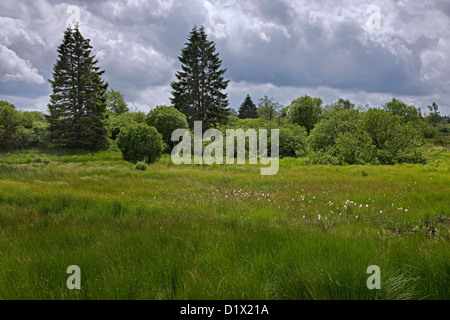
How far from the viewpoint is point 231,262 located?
2.78 m

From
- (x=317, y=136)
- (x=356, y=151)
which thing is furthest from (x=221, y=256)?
(x=317, y=136)

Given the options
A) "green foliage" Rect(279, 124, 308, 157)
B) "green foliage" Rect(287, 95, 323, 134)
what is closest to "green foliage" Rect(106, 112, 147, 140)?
"green foliage" Rect(279, 124, 308, 157)

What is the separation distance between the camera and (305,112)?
56.3 m

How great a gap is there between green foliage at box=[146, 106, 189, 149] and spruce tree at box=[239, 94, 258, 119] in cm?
5185

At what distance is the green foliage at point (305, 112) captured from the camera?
56125mm

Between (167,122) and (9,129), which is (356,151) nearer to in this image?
(167,122)

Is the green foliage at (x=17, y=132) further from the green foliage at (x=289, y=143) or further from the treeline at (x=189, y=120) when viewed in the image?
the green foliage at (x=289, y=143)

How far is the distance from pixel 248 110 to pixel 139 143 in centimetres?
6643

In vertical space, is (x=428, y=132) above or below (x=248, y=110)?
below

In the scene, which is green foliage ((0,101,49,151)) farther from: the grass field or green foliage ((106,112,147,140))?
the grass field

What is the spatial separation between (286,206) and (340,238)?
11.1ft
